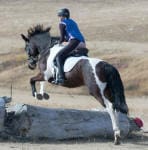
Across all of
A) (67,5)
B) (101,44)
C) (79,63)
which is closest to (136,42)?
(101,44)

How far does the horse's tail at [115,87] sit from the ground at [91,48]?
2.66ft

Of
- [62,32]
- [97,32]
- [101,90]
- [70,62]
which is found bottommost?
[97,32]

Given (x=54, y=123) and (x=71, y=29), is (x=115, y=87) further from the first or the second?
(x=71, y=29)

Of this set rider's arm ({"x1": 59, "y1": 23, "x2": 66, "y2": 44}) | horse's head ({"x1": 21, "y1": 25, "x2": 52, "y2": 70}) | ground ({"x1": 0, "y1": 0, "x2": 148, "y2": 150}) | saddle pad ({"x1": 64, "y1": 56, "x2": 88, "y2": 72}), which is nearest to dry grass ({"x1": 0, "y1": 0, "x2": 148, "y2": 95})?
ground ({"x1": 0, "y1": 0, "x2": 148, "y2": 150})

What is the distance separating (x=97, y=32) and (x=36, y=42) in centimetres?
2801

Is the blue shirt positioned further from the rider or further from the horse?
the horse

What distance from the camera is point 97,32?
152ft

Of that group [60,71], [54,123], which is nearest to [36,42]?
[60,71]

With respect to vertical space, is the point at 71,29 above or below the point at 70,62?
above

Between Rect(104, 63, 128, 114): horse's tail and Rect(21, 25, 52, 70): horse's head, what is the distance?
2.93 metres

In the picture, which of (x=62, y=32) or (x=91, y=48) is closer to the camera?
(x=62, y=32)

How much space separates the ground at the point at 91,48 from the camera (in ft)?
56.0

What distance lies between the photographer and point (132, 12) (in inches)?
2196

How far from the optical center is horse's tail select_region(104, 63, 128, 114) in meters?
15.6
